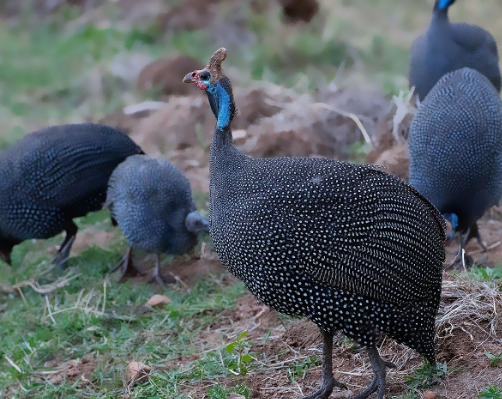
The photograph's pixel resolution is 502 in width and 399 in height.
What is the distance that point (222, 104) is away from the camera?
9.96 ft

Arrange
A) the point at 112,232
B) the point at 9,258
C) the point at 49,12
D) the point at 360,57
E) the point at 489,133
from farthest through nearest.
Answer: the point at 49,12 < the point at 360,57 < the point at 112,232 < the point at 9,258 < the point at 489,133

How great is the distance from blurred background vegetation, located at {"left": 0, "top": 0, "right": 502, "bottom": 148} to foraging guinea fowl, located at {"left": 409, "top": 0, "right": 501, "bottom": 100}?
1926 millimetres

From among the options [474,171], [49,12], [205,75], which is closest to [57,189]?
[205,75]

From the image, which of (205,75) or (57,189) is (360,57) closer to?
(57,189)

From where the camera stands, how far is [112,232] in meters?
5.60

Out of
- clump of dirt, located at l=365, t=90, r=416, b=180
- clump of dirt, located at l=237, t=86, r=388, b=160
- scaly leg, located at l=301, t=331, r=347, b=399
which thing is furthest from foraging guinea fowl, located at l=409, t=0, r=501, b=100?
scaly leg, located at l=301, t=331, r=347, b=399

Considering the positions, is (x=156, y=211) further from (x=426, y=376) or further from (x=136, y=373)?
(x=426, y=376)

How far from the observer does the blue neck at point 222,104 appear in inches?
119

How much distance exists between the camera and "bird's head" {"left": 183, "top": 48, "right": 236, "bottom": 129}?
118 inches

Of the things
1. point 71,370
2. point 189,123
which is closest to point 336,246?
point 71,370

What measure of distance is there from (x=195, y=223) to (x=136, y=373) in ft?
4.44

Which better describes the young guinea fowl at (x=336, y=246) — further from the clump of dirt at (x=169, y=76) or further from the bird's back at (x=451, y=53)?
the clump of dirt at (x=169, y=76)

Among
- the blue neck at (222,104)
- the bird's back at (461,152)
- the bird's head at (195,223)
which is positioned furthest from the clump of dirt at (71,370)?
the bird's back at (461,152)

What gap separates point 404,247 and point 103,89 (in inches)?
266
